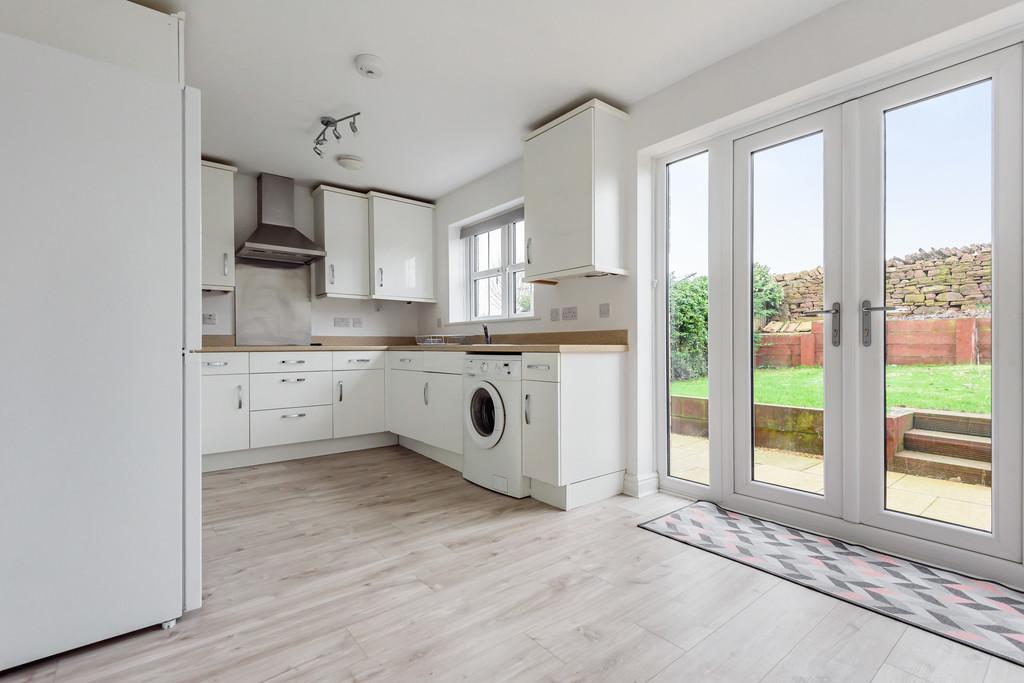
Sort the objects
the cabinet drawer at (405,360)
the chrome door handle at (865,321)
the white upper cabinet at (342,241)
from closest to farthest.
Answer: the chrome door handle at (865,321)
the cabinet drawer at (405,360)
the white upper cabinet at (342,241)

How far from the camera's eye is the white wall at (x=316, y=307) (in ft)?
13.3

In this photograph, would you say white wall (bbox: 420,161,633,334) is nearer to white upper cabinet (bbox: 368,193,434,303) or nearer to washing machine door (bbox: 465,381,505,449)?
white upper cabinet (bbox: 368,193,434,303)

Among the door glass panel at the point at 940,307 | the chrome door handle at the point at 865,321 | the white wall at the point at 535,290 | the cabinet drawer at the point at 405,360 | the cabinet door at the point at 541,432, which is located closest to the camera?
the door glass panel at the point at 940,307

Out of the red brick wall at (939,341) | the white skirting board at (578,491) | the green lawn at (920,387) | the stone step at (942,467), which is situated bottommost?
the white skirting board at (578,491)

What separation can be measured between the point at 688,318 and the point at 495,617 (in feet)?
6.43

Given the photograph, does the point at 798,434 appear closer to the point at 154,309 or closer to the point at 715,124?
the point at 715,124

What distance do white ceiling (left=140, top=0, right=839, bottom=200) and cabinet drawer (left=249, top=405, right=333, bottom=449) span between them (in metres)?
2.00

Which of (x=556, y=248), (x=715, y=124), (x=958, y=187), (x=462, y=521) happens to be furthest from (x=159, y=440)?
(x=958, y=187)

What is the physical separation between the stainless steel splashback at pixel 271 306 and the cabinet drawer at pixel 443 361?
1.50 m

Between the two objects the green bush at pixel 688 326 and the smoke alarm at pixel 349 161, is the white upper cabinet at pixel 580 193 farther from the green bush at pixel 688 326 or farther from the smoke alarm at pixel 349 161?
the smoke alarm at pixel 349 161

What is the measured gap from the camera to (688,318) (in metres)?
2.82

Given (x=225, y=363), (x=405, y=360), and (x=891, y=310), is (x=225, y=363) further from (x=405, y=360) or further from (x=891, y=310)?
Answer: (x=891, y=310)

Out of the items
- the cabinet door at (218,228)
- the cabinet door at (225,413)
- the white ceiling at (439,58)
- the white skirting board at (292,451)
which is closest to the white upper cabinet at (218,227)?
the cabinet door at (218,228)

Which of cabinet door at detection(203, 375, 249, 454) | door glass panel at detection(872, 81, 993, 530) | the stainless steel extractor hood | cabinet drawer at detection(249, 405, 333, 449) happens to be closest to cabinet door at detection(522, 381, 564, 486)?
door glass panel at detection(872, 81, 993, 530)
